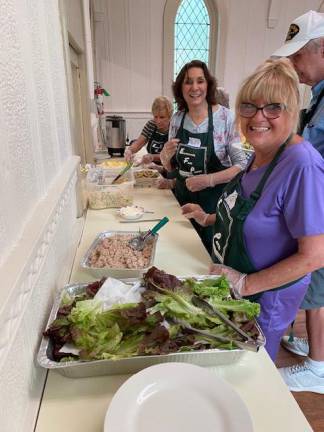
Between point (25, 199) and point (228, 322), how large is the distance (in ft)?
1.78

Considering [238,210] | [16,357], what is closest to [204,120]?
[238,210]

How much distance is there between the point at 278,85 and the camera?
3.19 feet

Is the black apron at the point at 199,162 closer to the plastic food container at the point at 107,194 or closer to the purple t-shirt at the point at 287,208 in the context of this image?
the plastic food container at the point at 107,194

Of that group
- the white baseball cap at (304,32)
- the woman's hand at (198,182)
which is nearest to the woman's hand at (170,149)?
the woman's hand at (198,182)

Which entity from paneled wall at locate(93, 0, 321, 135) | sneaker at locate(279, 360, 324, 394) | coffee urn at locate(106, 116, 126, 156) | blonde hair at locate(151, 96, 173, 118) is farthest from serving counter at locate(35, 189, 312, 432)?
paneled wall at locate(93, 0, 321, 135)

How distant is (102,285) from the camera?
0.86m

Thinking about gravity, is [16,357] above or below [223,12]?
below

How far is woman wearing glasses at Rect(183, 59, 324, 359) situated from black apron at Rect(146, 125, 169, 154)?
6.09 feet

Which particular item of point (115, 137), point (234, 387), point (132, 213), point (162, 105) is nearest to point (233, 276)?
point (234, 387)

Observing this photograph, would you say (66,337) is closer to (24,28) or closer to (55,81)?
(24,28)

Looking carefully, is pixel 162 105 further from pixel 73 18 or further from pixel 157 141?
pixel 73 18

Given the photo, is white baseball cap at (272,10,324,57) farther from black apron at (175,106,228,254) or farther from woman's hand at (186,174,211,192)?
woman's hand at (186,174,211,192)

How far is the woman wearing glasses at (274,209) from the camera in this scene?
903 millimetres

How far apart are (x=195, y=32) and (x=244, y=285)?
4990mm
